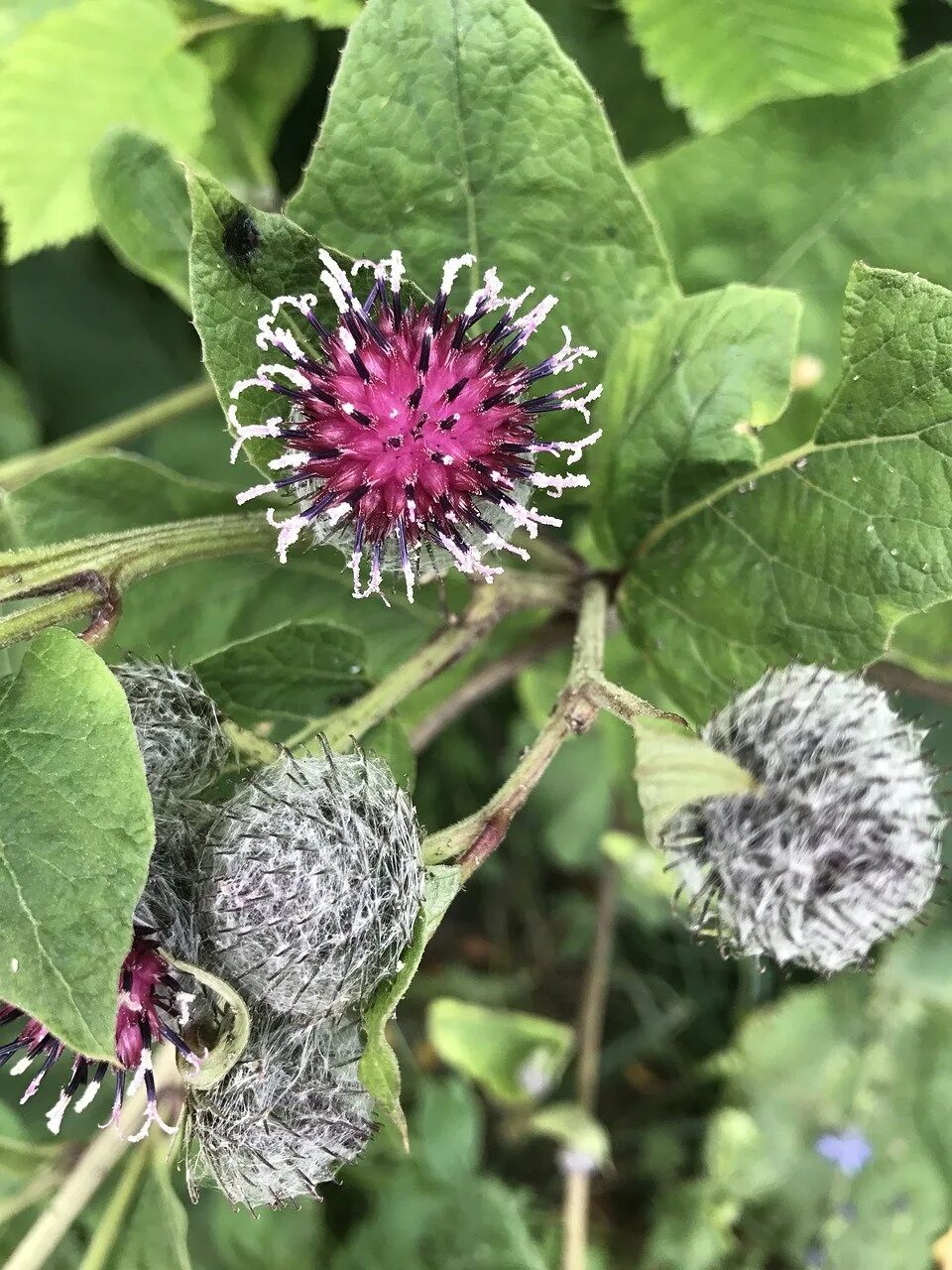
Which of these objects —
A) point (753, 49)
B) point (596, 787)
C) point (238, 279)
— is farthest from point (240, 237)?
point (596, 787)

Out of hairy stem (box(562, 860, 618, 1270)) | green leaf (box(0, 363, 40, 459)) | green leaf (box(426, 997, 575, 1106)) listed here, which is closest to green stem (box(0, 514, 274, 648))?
green leaf (box(426, 997, 575, 1106))

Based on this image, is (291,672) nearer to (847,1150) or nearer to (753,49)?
(753,49)

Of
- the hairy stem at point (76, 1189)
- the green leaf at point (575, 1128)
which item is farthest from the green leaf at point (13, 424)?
the green leaf at point (575, 1128)

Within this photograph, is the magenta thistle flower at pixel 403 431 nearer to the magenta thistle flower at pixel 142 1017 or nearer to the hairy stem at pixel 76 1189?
the magenta thistle flower at pixel 142 1017

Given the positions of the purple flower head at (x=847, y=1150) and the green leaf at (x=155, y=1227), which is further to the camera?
the purple flower head at (x=847, y=1150)

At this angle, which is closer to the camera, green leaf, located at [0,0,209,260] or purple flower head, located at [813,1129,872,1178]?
green leaf, located at [0,0,209,260]

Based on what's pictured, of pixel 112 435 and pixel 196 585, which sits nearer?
pixel 196 585

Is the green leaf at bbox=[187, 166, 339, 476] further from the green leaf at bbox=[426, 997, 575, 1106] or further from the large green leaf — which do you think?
the green leaf at bbox=[426, 997, 575, 1106]
